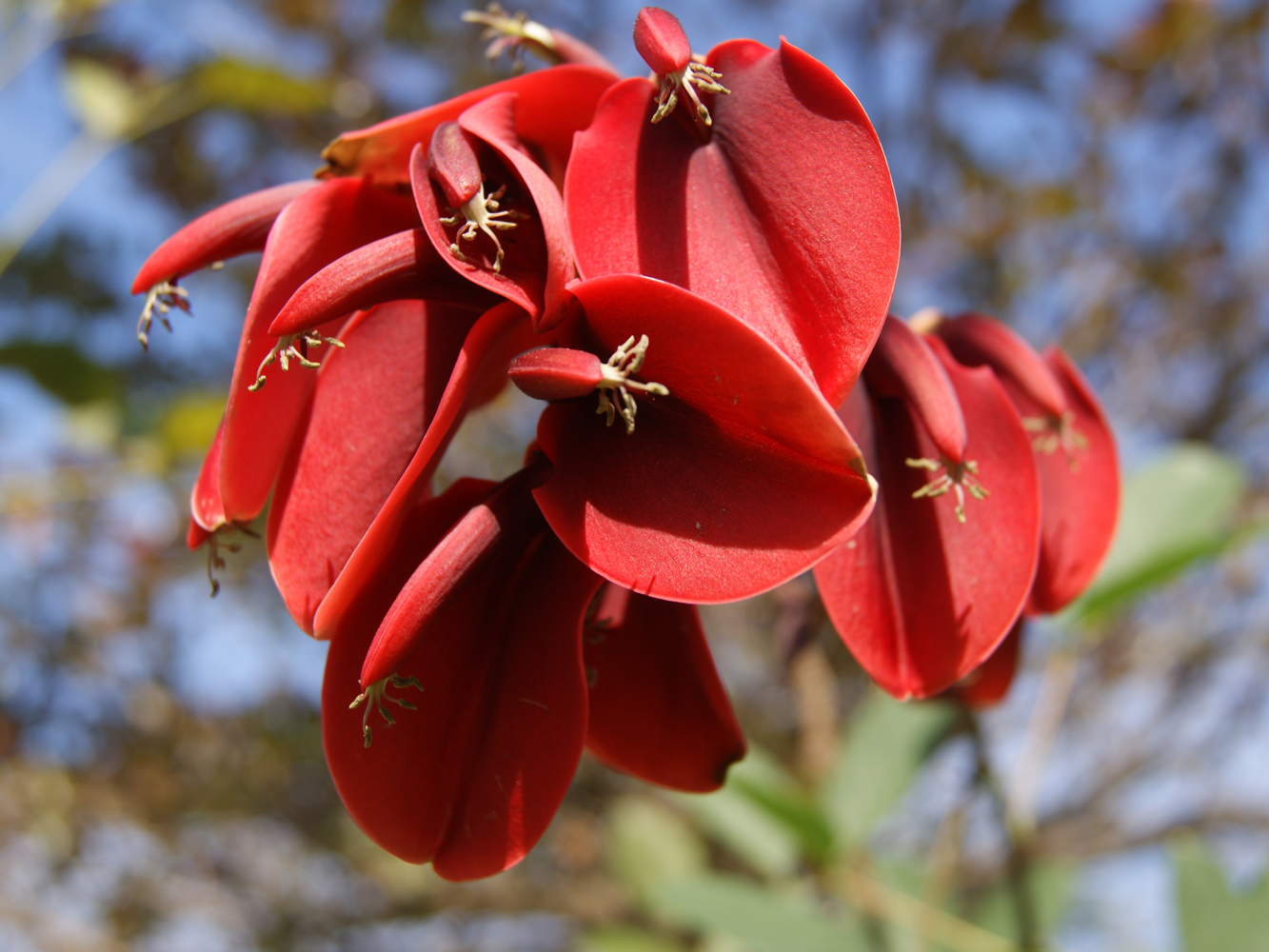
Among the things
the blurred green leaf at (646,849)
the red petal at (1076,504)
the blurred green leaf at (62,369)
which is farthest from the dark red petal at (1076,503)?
the blurred green leaf at (646,849)

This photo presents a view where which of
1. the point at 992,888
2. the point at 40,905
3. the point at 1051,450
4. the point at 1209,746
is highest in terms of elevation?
the point at 1051,450

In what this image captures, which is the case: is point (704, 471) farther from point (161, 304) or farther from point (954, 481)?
point (161, 304)

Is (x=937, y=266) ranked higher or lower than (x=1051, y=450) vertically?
lower

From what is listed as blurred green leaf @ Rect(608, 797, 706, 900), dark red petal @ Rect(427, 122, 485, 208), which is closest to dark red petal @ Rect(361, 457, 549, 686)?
dark red petal @ Rect(427, 122, 485, 208)

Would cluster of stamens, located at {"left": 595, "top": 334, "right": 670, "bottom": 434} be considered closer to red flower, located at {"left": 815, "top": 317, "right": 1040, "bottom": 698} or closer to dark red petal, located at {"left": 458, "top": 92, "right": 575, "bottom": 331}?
dark red petal, located at {"left": 458, "top": 92, "right": 575, "bottom": 331}

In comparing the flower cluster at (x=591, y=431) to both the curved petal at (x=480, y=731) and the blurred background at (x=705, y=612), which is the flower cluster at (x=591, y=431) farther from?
the blurred background at (x=705, y=612)

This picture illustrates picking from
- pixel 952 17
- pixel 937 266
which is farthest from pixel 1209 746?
pixel 952 17

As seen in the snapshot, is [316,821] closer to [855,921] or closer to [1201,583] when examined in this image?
[855,921]
